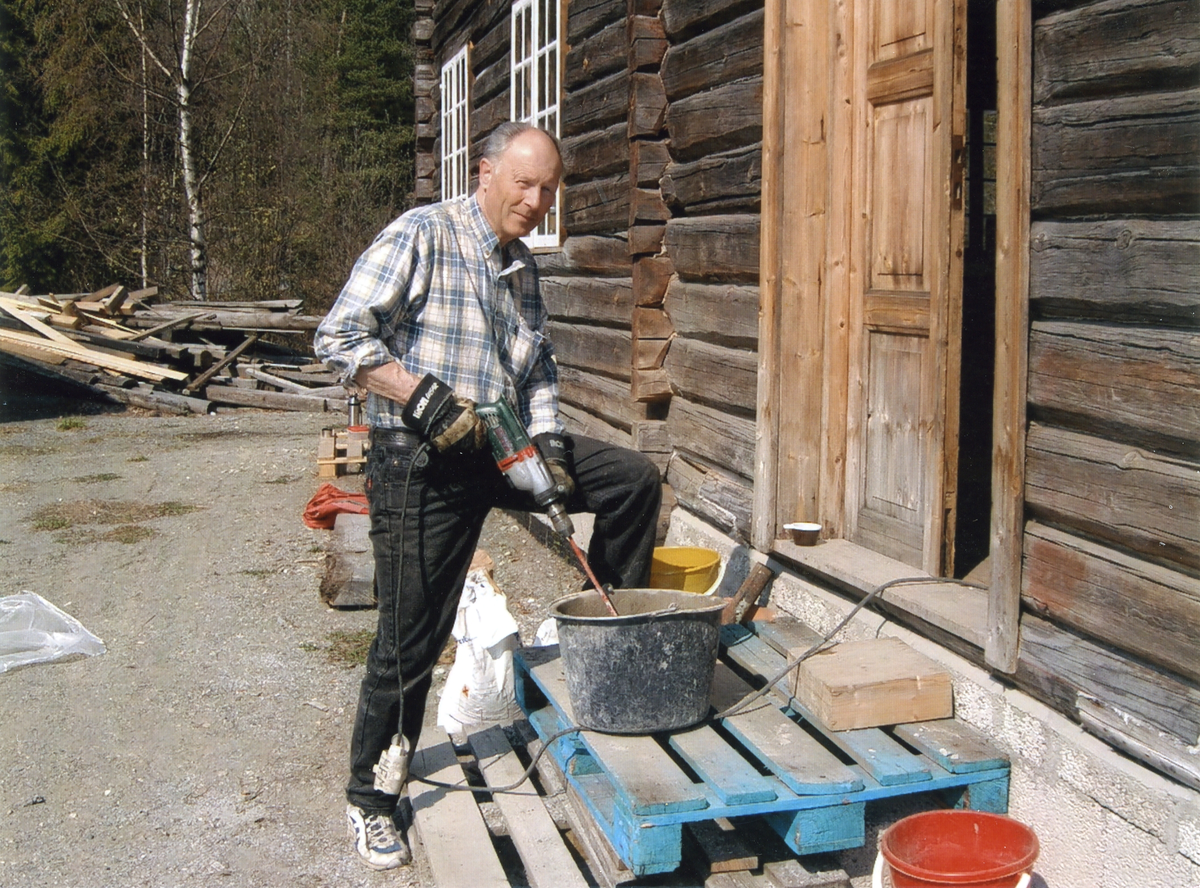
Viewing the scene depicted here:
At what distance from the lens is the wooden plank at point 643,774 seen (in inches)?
117

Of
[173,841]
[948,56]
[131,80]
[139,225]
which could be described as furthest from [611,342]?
[139,225]

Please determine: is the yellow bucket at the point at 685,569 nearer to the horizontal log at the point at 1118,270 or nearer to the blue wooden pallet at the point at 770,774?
the blue wooden pallet at the point at 770,774

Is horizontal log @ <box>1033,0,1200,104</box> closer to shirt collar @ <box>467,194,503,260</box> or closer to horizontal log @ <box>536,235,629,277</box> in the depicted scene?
shirt collar @ <box>467,194,503,260</box>

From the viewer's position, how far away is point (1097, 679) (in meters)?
2.89

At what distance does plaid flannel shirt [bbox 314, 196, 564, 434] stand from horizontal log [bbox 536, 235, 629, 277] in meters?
3.10

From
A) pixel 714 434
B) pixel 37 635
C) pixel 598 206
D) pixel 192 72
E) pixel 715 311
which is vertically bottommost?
pixel 37 635

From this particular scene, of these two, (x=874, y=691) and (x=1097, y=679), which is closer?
(x=1097, y=679)

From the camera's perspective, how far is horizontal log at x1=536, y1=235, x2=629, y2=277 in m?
7.07

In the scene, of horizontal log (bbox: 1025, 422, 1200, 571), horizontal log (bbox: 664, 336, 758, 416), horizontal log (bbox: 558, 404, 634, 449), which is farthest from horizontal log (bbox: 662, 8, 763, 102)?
horizontal log (bbox: 1025, 422, 1200, 571)

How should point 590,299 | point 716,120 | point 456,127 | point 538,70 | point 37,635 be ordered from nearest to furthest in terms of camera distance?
1. point 716,120
2. point 37,635
3. point 590,299
4. point 538,70
5. point 456,127

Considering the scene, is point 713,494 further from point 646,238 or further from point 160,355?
point 160,355

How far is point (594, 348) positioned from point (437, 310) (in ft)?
13.8

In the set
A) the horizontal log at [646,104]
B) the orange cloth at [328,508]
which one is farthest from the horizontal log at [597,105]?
the orange cloth at [328,508]

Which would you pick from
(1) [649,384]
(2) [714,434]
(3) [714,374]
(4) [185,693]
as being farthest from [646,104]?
(4) [185,693]
